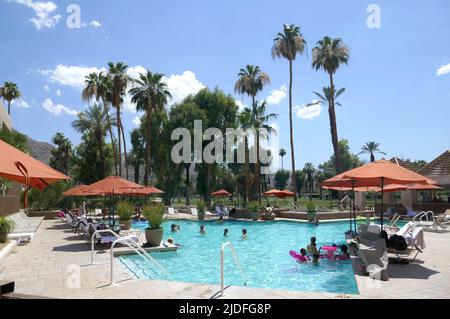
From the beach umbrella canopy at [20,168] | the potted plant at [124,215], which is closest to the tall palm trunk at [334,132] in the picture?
the potted plant at [124,215]

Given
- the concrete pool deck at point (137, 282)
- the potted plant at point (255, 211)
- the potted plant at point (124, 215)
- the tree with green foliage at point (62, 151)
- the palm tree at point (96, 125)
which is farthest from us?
the tree with green foliage at point (62, 151)

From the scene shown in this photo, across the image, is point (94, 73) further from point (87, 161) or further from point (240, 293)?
point (240, 293)

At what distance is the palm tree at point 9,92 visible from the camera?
54.5 metres

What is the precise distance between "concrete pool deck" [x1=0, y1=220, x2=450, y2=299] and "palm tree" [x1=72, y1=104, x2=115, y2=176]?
34619 millimetres

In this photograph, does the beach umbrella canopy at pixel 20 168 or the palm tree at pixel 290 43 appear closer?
the beach umbrella canopy at pixel 20 168

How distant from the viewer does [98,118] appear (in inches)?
1741

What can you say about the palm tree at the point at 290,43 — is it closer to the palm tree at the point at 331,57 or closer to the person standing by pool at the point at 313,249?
the palm tree at the point at 331,57

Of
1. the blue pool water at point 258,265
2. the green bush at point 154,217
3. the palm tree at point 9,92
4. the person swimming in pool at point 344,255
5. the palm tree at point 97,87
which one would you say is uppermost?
the palm tree at point 9,92

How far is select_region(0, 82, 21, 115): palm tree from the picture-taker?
5446cm

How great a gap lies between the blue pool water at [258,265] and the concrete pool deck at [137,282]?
0.95 m

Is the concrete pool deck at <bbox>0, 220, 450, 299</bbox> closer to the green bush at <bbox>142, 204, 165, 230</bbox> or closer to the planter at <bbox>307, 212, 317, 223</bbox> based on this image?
the green bush at <bbox>142, 204, 165, 230</bbox>

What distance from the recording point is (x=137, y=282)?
7020 mm

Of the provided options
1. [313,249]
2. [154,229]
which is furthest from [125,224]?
[313,249]

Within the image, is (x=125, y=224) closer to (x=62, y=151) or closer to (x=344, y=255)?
(x=344, y=255)
